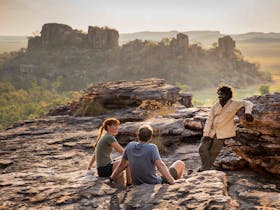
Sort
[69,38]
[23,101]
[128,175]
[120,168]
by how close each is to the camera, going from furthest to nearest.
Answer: [69,38] → [23,101] → [128,175] → [120,168]

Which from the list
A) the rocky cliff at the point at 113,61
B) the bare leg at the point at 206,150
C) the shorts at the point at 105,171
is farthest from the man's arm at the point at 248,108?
the rocky cliff at the point at 113,61

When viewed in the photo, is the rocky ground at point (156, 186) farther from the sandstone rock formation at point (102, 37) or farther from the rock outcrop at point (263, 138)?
→ the sandstone rock formation at point (102, 37)

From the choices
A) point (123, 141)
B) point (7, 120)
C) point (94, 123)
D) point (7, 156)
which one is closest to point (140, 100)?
point (94, 123)

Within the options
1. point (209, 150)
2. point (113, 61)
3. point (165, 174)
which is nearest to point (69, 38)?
point (113, 61)

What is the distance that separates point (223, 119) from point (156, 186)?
236 cm

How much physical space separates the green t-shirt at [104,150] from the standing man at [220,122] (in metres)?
2.02

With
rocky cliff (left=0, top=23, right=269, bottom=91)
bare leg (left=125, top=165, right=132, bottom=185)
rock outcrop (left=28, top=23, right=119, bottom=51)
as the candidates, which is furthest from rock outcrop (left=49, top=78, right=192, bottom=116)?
rock outcrop (left=28, top=23, right=119, bottom=51)

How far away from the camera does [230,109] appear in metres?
7.12

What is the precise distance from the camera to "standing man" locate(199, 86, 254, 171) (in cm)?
713

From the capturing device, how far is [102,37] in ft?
431

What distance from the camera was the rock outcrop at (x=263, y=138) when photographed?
7.42 meters

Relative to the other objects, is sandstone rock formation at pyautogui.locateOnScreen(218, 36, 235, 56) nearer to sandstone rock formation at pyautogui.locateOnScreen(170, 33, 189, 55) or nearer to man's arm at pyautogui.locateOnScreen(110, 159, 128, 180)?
sandstone rock formation at pyautogui.locateOnScreen(170, 33, 189, 55)

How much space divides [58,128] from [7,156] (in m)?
4.31

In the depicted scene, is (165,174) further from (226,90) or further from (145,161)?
(226,90)
